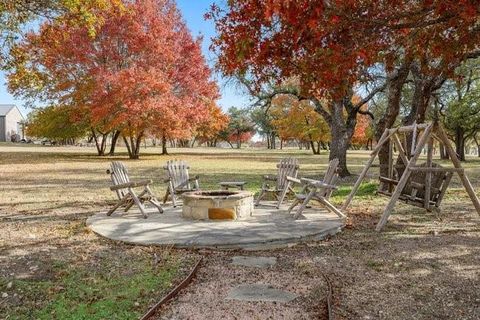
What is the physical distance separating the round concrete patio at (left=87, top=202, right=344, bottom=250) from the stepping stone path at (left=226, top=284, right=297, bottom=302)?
1.61m

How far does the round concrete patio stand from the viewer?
23.0 feet

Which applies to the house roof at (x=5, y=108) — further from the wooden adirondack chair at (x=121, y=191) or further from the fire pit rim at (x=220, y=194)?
the fire pit rim at (x=220, y=194)

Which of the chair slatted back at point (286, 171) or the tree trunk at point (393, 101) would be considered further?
the tree trunk at point (393, 101)

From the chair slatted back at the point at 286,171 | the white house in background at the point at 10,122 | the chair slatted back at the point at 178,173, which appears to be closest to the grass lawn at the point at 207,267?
the chair slatted back at the point at 286,171

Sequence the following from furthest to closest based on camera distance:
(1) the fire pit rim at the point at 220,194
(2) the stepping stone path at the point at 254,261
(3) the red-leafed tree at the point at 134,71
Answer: (3) the red-leafed tree at the point at 134,71
(1) the fire pit rim at the point at 220,194
(2) the stepping stone path at the point at 254,261

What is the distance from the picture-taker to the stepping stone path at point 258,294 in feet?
16.1

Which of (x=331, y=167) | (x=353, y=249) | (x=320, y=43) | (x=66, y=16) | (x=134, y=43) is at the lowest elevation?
(x=353, y=249)

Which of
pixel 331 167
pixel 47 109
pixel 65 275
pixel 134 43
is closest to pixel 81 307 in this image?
pixel 65 275

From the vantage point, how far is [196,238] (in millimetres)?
7172

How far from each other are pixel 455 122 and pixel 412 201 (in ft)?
99.9

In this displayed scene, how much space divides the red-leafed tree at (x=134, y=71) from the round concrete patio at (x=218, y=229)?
20.7m

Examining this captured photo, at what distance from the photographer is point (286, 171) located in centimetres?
1062

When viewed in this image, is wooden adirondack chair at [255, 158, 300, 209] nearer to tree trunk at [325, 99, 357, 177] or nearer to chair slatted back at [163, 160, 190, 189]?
chair slatted back at [163, 160, 190, 189]

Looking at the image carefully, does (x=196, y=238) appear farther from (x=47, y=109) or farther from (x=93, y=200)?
(x=47, y=109)
